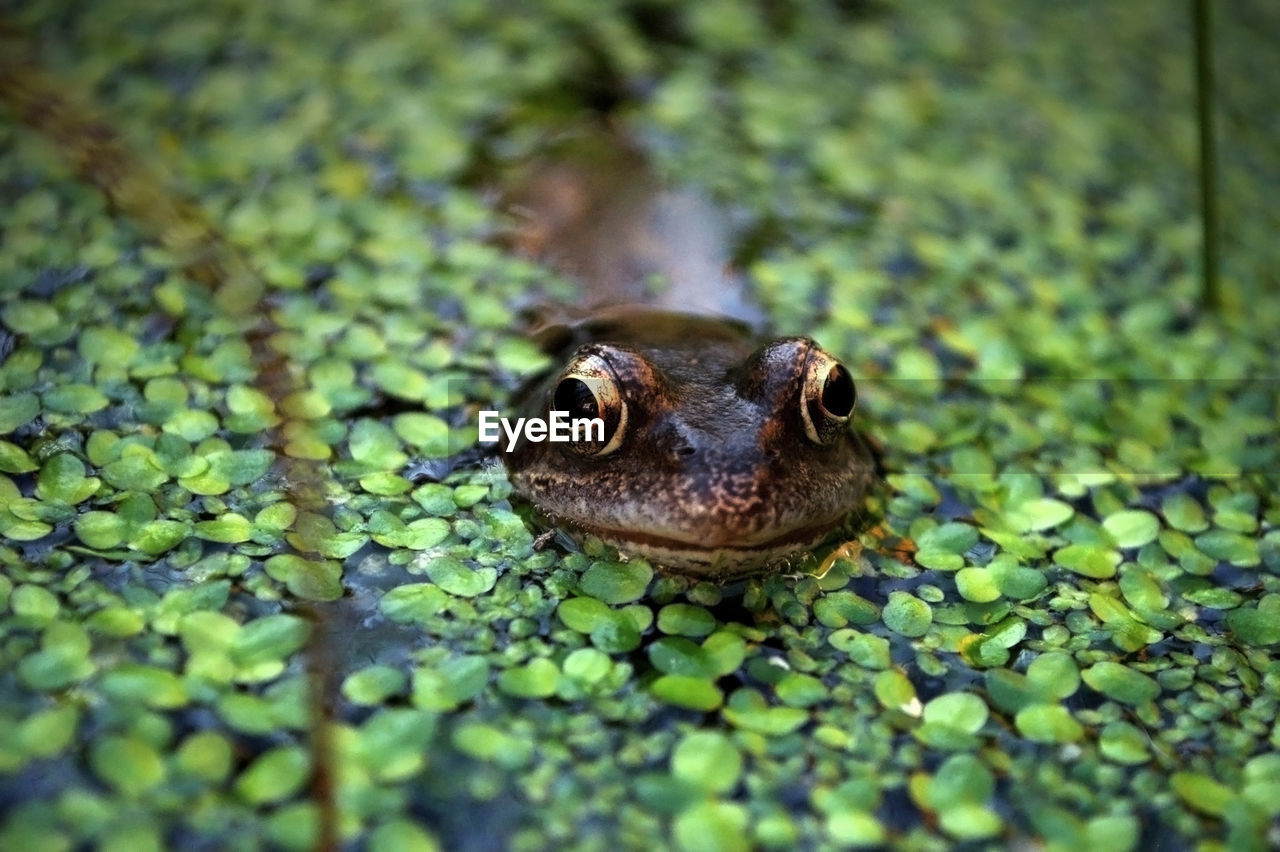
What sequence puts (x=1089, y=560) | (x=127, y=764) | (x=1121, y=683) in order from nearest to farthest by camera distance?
(x=127, y=764) → (x=1121, y=683) → (x=1089, y=560)

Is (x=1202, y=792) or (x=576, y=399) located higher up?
(x=576, y=399)

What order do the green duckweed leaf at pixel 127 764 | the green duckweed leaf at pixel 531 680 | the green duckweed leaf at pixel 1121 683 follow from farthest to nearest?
the green duckweed leaf at pixel 1121 683 < the green duckweed leaf at pixel 531 680 < the green duckweed leaf at pixel 127 764

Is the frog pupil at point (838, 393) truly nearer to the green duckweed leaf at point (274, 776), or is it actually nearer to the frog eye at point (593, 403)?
the frog eye at point (593, 403)

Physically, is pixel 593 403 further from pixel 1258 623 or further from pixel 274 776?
pixel 1258 623

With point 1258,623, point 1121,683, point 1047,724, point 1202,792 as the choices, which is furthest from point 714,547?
point 1258,623

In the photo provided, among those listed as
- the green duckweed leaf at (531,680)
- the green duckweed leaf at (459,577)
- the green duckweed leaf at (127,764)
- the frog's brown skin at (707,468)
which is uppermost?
the frog's brown skin at (707,468)

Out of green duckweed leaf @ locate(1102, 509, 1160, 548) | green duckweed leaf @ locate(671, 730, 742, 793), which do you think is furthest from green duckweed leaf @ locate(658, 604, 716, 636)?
green duckweed leaf @ locate(1102, 509, 1160, 548)

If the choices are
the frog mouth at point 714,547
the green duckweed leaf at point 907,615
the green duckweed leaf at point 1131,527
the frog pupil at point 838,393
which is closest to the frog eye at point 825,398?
the frog pupil at point 838,393

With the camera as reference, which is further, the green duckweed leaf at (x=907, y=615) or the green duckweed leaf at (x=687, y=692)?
the green duckweed leaf at (x=907, y=615)
